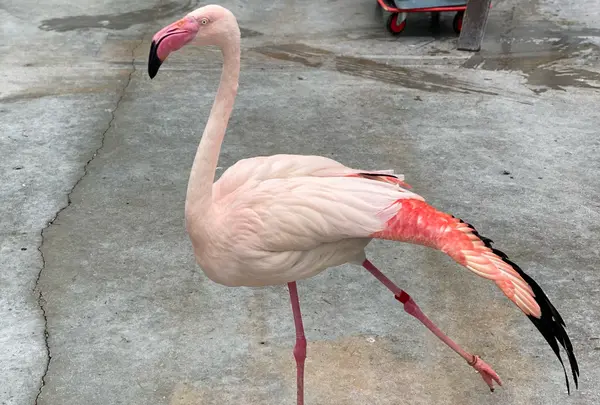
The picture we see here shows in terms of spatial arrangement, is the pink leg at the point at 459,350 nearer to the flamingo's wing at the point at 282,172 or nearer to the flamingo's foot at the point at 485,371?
the flamingo's foot at the point at 485,371

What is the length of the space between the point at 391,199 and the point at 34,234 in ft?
7.41

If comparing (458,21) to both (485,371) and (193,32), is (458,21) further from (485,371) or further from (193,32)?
(193,32)

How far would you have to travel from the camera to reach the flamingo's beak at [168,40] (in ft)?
8.24

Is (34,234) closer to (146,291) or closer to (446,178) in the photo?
(146,291)

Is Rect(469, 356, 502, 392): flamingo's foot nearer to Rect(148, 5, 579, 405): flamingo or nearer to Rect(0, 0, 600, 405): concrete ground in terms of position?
Rect(0, 0, 600, 405): concrete ground

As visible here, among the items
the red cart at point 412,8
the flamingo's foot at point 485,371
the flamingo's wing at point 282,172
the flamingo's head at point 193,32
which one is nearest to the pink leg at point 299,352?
the flamingo's wing at point 282,172

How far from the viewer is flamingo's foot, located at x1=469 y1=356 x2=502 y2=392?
3.08m

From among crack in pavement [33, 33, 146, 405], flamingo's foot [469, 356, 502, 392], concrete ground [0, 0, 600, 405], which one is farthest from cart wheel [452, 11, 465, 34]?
flamingo's foot [469, 356, 502, 392]

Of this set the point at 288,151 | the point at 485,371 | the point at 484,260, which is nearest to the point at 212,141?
the point at 484,260

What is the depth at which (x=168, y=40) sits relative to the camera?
2.54 metres

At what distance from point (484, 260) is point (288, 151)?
2.91 m

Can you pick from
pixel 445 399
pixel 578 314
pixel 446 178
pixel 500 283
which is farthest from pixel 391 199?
pixel 446 178

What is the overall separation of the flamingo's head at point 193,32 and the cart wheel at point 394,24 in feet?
15.9

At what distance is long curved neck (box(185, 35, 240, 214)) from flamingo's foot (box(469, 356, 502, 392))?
1214 mm
